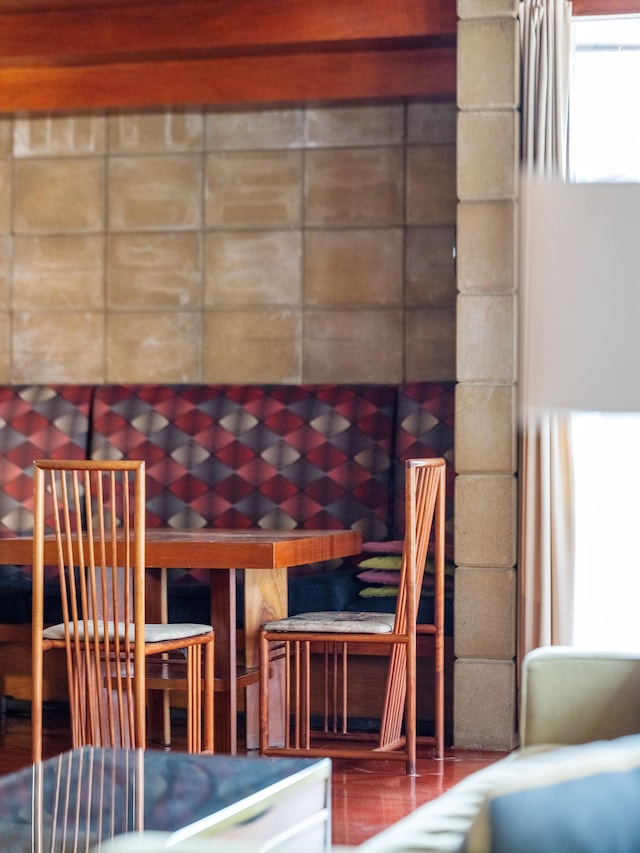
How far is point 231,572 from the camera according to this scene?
3.99m

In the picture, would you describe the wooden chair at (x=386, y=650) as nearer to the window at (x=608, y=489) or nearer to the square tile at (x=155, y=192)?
the window at (x=608, y=489)

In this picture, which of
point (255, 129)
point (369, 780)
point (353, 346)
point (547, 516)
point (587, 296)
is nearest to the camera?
point (587, 296)

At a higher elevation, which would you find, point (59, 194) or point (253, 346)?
point (59, 194)

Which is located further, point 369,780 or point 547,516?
point 547,516

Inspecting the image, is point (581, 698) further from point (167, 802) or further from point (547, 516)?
point (547, 516)

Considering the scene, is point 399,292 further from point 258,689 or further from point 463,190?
point 258,689

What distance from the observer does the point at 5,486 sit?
17.9 feet

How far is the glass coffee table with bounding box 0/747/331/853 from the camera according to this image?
2.04 metres

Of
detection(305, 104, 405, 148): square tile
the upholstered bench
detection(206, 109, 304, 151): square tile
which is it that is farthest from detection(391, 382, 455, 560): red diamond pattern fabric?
detection(206, 109, 304, 151): square tile

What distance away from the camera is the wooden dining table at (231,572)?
3773 millimetres

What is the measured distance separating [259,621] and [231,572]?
12.9 inches

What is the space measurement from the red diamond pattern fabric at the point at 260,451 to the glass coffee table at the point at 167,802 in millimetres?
2708

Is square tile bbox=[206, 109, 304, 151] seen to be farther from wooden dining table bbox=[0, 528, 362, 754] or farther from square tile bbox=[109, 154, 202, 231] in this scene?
wooden dining table bbox=[0, 528, 362, 754]

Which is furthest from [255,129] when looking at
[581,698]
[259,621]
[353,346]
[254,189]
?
[581,698]
